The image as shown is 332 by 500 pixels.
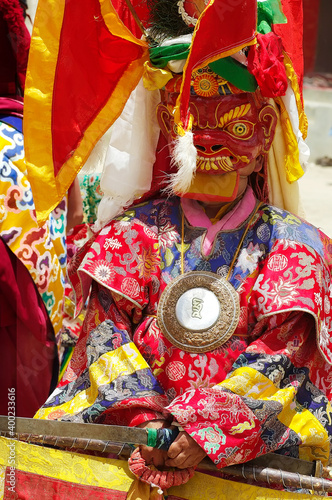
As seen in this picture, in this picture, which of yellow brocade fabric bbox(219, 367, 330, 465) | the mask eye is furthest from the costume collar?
yellow brocade fabric bbox(219, 367, 330, 465)

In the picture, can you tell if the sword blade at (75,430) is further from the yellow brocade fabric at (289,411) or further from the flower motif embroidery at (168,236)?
the flower motif embroidery at (168,236)

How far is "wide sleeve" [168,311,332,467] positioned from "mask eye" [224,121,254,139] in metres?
0.57

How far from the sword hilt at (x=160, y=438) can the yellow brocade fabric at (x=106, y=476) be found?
0.13 meters

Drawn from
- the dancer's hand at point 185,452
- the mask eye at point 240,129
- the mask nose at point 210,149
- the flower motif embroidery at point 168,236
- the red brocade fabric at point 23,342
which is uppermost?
the mask eye at point 240,129

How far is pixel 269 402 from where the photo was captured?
7.54 ft

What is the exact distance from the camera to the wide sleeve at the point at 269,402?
2246 millimetres

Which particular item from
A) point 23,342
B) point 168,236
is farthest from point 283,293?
point 23,342

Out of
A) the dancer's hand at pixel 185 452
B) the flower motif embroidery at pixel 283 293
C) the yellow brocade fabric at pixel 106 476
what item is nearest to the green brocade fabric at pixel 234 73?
the flower motif embroidery at pixel 283 293

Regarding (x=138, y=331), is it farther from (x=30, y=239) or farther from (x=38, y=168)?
(x=30, y=239)

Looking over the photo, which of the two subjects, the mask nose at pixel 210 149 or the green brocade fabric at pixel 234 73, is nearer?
the green brocade fabric at pixel 234 73

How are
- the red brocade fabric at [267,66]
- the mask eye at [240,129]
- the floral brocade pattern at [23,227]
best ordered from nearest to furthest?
the red brocade fabric at [267,66] < the mask eye at [240,129] < the floral brocade pattern at [23,227]

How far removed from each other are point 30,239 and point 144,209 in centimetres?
85

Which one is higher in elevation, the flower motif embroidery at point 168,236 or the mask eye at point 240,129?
the mask eye at point 240,129

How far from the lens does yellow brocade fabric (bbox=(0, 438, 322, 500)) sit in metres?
2.30
